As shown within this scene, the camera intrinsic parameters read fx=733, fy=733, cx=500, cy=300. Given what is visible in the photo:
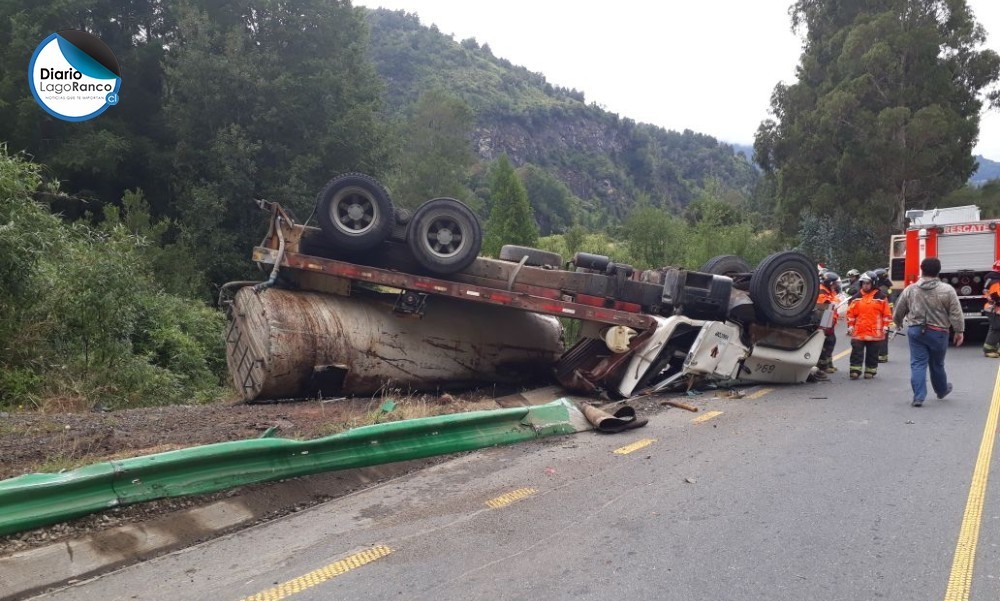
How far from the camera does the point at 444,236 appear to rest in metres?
7.81

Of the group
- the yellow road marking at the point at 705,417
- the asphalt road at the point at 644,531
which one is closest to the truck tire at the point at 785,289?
the yellow road marking at the point at 705,417

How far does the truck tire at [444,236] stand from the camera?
25.1 feet

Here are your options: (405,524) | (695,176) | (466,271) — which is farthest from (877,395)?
(695,176)

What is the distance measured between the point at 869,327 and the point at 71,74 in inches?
553

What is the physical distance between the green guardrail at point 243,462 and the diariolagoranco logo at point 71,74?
1226 cm

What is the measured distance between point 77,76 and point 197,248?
24.9ft

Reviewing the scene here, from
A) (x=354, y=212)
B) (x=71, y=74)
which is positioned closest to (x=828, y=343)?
(x=354, y=212)

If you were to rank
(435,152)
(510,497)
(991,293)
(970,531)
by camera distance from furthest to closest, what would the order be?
(435,152), (991,293), (510,497), (970,531)

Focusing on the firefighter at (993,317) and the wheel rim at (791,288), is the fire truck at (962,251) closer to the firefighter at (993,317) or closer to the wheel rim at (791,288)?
the firefighter at (993,317)

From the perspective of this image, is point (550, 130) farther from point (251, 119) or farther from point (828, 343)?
point (828, 343)

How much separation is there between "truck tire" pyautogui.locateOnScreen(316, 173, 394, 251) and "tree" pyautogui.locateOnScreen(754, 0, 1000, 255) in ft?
72.4

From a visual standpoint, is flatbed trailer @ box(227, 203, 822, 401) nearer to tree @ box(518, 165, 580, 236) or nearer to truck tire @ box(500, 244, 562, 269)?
truck tire @ box(500, 244, 562, 269)

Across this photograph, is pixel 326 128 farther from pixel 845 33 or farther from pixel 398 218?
pixel 845 33

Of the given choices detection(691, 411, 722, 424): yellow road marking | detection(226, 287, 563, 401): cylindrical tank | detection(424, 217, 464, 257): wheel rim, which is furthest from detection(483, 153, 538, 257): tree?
detection(691, 411, 722, 424): yellow road marking
